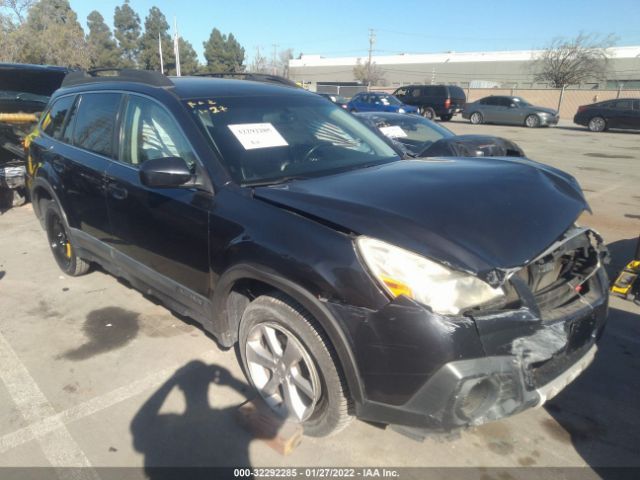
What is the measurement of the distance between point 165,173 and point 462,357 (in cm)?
173

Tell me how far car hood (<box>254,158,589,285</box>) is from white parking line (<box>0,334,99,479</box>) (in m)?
1.65

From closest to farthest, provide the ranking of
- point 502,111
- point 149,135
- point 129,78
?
point 149,135 < point 129,78 < point 502,111

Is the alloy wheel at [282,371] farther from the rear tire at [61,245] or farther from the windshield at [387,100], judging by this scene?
the windshield at [387,100]

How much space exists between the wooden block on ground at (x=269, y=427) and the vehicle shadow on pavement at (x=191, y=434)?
7 centimetres

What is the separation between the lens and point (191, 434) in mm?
2508

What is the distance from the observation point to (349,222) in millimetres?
2055

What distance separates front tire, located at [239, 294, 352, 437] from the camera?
7.16 feet

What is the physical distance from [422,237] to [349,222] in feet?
1.08

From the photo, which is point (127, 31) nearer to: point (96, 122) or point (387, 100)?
point (387, 100)

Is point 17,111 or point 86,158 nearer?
point 86,158

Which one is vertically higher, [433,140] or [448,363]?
[433,140]

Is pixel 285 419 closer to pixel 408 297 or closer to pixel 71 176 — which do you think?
pixel 408 297

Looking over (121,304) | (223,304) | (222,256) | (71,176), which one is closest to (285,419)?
(223,304)

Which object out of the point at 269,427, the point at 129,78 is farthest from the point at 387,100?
the point at 269,427
